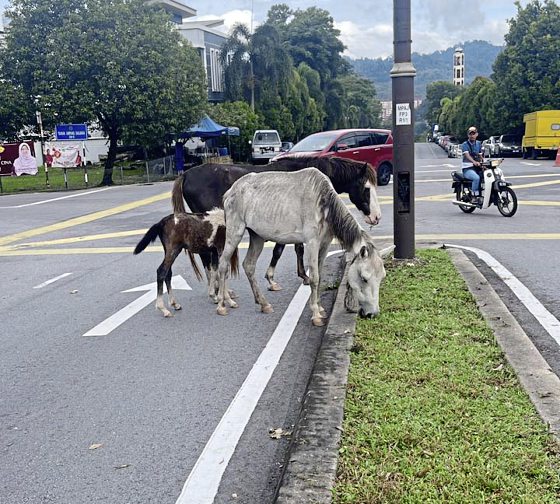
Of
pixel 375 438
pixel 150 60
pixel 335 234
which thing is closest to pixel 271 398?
pixel 375 438

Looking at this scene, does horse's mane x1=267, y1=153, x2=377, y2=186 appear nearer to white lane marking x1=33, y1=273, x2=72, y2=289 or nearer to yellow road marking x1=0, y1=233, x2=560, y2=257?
yellow road marking x1=0, y1=233, x2=560, y2=257

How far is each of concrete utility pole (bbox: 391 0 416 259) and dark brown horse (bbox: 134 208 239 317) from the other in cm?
246

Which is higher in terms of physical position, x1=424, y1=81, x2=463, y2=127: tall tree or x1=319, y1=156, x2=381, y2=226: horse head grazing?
x1=424, y1=81, x2=463, y2=127: tall tree

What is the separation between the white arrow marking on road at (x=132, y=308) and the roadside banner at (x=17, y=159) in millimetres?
22330

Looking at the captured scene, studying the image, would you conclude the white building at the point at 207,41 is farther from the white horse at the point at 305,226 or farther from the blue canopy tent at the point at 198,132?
the white horse at the point at 305,226

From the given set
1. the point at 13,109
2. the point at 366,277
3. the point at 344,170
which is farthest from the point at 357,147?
the point at 366,277

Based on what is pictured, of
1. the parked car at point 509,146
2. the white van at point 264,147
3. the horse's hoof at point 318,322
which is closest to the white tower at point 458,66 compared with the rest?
the parked car at point 509,146


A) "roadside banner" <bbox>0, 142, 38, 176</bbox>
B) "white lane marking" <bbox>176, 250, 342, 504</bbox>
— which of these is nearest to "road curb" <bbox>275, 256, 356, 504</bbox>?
"white lane marking" <bbox>176, 250, 342, 504</bbox>

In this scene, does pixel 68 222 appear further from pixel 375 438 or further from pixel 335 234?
pixel 375 438

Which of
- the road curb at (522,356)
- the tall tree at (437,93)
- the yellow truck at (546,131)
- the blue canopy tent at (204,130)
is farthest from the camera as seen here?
the tall tree at (437,93)

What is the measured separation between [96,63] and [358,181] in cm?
2327

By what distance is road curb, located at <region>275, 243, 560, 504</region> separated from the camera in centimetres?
351

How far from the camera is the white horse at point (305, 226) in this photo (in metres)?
6.43

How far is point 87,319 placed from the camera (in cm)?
757
